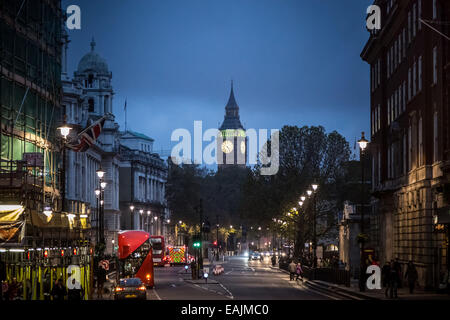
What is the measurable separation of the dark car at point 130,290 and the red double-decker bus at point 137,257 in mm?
15995

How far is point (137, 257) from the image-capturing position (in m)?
64.4

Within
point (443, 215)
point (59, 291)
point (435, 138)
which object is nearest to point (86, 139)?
point (59, 291)

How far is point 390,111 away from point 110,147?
90.3 metres

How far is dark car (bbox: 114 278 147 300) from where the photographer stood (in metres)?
46.5

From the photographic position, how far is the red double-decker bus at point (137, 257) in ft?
210

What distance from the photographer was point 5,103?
54281 millimetres

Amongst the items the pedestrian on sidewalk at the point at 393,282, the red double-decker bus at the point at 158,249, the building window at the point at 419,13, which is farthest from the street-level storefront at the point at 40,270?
the red double-decker bus at the point at 158,249

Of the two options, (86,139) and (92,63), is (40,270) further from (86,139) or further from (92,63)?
(92,63)

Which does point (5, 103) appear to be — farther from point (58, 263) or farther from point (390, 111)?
point (390, 111)

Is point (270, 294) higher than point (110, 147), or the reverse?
point (110, 147)

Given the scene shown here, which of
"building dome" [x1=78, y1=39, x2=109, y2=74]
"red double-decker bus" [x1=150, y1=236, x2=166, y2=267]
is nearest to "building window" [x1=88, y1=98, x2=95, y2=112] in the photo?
"building dome" [x1=78, y1=39, x2=109, y2=74]

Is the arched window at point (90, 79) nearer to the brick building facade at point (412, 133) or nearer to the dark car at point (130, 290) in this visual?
the brick building facade at point (412, 133)
